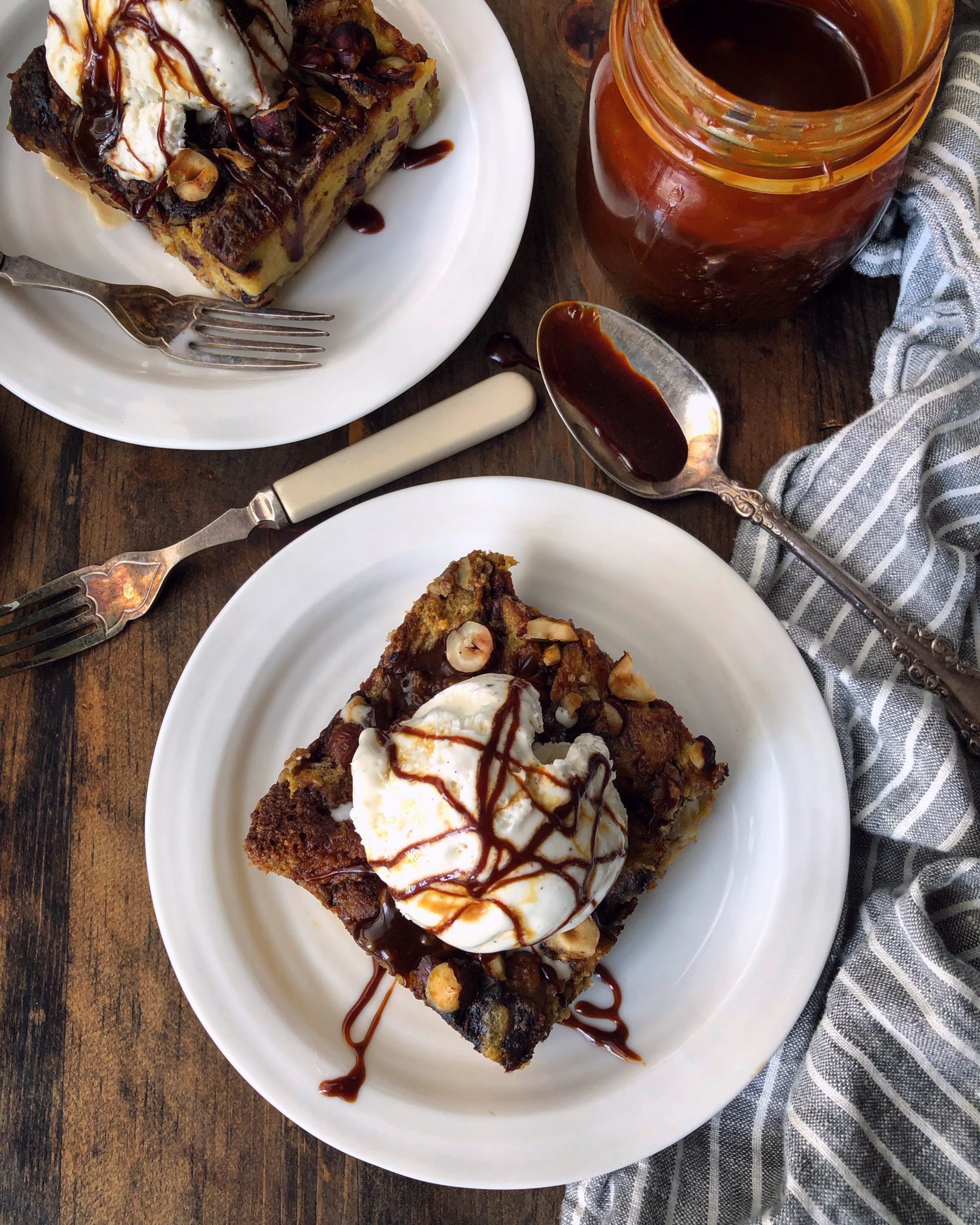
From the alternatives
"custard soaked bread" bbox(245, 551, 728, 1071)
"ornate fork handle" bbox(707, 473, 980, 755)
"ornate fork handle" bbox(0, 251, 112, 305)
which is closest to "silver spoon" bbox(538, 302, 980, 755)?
"ornate fork handle" bbox(707, 473, 980, 755)

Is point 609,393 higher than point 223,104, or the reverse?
point 223,104

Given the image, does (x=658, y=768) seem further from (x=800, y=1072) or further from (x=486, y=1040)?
(x=800, y=1072)

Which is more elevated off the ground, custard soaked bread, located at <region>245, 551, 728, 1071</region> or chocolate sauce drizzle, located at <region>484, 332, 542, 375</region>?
chocolate sauce drizzle, located at <region>484, 332, 542, 375</region>

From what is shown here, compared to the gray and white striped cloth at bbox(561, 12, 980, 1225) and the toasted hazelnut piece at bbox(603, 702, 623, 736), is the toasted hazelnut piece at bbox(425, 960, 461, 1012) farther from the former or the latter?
the gray and white striped cloth at bbox(561, 12, 980, 1225)

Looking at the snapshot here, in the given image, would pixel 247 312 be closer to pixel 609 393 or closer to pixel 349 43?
Result: pixel 349 43

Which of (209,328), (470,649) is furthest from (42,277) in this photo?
(470,649)

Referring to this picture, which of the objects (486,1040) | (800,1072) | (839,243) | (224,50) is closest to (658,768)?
(486,1040)
